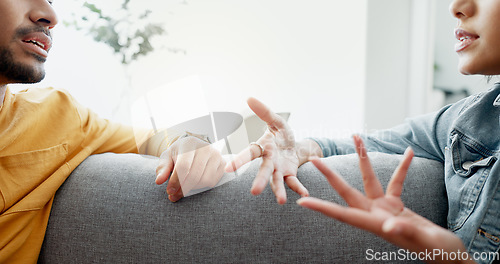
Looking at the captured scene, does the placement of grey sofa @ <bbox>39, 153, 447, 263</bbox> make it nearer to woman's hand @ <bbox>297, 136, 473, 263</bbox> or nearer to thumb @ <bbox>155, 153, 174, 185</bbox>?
thumb @ <bbox>155, 153, 174, 185</bbox>

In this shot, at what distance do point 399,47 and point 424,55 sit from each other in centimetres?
16

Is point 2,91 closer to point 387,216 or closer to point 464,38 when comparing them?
point 387,216

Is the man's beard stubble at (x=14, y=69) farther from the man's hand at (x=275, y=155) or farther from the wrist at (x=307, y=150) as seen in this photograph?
the wrist at (x=307, y=150)

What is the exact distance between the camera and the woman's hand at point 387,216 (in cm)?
43

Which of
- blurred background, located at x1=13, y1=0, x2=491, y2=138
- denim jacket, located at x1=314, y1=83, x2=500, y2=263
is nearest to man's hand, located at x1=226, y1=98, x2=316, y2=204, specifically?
denim jacket, located at x1=314, y1=83, x2=500, y2=263

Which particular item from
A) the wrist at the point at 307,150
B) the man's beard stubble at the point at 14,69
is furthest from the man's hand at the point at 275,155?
the man's beard stubble at the point at 14,69

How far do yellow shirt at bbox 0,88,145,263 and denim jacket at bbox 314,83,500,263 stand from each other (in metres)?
0.86

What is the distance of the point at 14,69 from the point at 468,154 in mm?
1081

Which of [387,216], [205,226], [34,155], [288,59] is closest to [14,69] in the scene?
[34,155]

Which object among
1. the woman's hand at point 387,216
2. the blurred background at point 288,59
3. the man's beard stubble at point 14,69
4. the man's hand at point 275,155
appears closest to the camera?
the woman's hand at point 387,216

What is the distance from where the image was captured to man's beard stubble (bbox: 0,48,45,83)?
0.84 meters

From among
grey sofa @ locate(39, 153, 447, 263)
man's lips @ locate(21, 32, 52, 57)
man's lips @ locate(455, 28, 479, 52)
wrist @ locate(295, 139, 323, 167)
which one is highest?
man's lips @ locate(21, 32, 52, 57)

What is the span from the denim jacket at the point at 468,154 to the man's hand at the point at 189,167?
53 centimetres

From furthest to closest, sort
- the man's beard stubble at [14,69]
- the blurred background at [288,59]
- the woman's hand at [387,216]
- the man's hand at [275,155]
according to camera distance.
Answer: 1. the blurred background at [288,59]
2. the man's beard stubble at [14,69]
3. the man's hand at [275,155]
4. the woman's hand at [387,216]
